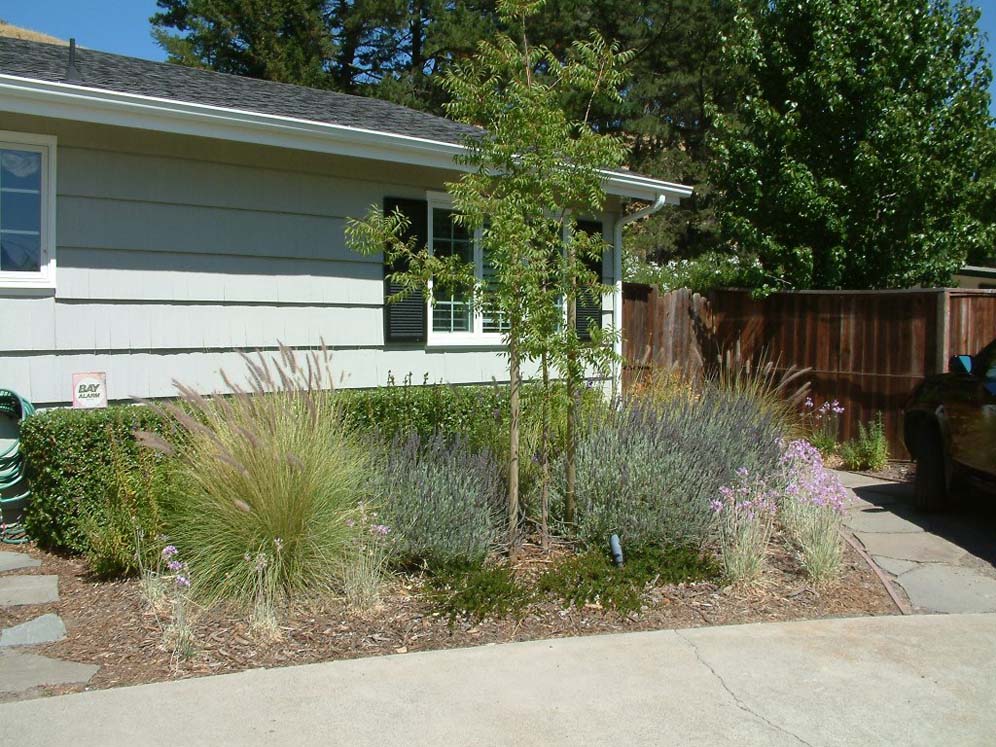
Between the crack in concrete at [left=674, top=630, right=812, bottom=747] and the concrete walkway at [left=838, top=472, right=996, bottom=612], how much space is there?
1664mm

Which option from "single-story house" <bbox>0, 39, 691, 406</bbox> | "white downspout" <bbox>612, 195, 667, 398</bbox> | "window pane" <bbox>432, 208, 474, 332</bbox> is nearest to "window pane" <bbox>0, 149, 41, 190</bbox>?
"single-story house" <bbox>0, 39, 691, 406</bbox>

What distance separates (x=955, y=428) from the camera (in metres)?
7.14

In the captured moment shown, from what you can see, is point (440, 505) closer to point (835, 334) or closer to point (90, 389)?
point (90, 389)

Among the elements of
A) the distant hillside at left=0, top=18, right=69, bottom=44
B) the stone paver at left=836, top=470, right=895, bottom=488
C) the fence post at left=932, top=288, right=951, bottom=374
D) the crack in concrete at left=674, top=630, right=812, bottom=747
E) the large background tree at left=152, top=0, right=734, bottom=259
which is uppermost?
the distant hillside at left=0, top=18, right=69, bottom=44

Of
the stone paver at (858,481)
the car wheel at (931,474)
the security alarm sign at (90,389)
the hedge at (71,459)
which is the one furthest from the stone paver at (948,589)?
the security alarm sign at (90,389)

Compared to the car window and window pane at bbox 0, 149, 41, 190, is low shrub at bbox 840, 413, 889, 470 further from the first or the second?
window pane at bbox 0, 149, 41, 190

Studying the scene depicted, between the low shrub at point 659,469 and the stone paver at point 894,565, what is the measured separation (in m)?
0.98

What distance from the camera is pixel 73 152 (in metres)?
7.00

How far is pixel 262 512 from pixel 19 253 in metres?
3.30

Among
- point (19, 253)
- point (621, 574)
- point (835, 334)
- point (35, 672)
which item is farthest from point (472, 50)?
point (35, 672)

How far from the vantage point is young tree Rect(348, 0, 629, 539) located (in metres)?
5.77

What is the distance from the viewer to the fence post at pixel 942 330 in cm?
950

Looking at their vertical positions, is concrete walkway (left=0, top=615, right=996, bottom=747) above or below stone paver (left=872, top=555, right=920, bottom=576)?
below

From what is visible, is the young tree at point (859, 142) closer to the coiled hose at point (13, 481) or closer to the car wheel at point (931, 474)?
the car wheel at point (931, 474)
